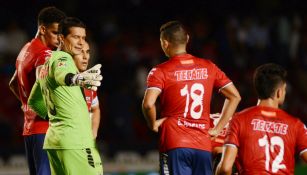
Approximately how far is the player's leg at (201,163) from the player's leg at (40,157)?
146 centimetres

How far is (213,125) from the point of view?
9000 mm

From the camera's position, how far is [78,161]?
7.09m

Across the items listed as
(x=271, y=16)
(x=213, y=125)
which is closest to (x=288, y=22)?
(x=271, y=16)

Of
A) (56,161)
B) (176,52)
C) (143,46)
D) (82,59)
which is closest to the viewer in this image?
(56,161)

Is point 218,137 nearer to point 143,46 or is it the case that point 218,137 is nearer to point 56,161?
point 56,161

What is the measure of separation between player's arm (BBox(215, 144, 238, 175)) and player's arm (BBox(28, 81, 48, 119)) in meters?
1.83

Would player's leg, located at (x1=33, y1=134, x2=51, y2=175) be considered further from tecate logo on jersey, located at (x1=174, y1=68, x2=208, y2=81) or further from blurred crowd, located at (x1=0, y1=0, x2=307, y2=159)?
blurred crowd, located at (x1=0, y1=0, x2=307, y2=159)

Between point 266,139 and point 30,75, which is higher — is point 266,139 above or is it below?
below

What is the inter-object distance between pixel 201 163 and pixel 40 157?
1.60m

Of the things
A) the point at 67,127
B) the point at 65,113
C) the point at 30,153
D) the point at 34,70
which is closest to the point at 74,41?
the point at 65,113

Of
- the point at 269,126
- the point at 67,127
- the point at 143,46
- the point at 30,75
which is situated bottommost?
the point at 269,126

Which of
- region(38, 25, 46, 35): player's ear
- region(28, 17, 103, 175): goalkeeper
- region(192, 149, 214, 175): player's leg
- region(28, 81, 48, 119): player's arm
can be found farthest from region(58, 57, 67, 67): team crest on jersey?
region(192, 149, 214, 175): player's leg

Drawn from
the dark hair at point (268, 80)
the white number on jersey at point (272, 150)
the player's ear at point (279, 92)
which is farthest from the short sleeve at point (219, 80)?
the white number on jersey at point (272, 150)

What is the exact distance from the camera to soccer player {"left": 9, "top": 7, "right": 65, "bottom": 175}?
8266mm
